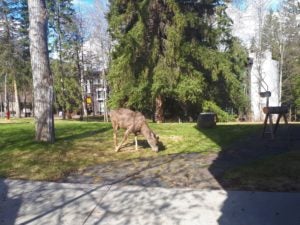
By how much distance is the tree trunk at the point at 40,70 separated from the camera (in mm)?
10883

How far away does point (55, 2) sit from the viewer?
1938 inches

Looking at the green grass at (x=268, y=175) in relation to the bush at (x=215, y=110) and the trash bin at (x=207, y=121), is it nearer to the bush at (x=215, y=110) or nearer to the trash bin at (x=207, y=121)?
the trash bin at (x=207, y=121)

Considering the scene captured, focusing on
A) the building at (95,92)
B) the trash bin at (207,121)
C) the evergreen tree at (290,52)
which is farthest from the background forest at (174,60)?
the building at (95,92)

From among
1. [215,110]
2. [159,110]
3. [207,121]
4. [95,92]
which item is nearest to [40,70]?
[207,121]

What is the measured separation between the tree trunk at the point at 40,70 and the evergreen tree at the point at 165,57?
13.9m

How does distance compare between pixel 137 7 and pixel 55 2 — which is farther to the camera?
pixel 55 2

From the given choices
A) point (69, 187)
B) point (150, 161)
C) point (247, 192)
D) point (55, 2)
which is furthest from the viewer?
point (55, 2)

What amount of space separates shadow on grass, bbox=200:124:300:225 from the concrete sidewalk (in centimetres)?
1

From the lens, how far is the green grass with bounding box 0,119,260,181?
829 cm

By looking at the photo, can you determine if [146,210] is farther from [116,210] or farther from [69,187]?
[69,187]

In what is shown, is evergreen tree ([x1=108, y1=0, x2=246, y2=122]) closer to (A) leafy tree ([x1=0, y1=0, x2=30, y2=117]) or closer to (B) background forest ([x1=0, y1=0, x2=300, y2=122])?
(B) background forest ([x1=0, y1=0, x2=300, y2=122])

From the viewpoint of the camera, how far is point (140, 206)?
5.97 m

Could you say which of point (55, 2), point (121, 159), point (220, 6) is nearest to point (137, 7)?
point (220, 6)

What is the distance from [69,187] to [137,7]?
2027 centimetres
